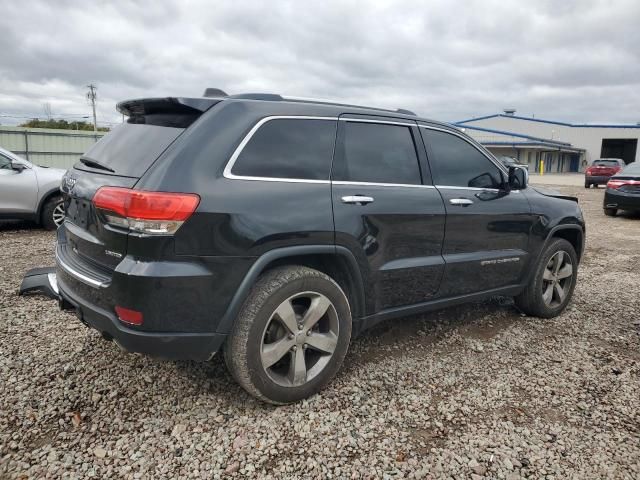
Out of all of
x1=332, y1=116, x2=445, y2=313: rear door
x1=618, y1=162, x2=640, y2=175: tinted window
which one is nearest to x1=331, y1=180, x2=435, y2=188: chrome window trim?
x1=332, y1=116, x2=445, y2=313: rear door

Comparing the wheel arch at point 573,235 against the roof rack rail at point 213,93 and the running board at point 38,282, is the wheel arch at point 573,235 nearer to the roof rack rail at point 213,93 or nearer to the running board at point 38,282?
the roof rack rail at point 213,93

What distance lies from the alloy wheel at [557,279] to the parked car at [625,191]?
9.17 metres

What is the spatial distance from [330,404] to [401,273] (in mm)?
941

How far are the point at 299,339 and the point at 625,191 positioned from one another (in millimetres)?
12199

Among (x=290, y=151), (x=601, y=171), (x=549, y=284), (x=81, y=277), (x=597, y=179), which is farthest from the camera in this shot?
(x=597, y=179)

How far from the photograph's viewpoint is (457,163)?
3.71m

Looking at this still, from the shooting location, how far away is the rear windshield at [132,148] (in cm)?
260

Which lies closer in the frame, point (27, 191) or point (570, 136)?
point (27, 191)

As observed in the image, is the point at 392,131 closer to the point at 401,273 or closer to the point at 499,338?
the point at 401,273

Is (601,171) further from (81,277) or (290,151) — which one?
(81,277)

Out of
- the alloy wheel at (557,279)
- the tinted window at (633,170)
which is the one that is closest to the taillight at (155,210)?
the alloy wheel at (557,279)

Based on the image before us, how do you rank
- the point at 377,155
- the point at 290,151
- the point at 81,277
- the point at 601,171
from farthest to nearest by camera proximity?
the point at 601,171, the point at 377,155, the point at 290,151, the point at 81,277

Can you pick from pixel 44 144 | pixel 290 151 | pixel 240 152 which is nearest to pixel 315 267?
pixel 290 151

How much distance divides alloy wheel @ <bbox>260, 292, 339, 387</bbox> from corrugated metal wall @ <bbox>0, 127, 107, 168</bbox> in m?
16.3
